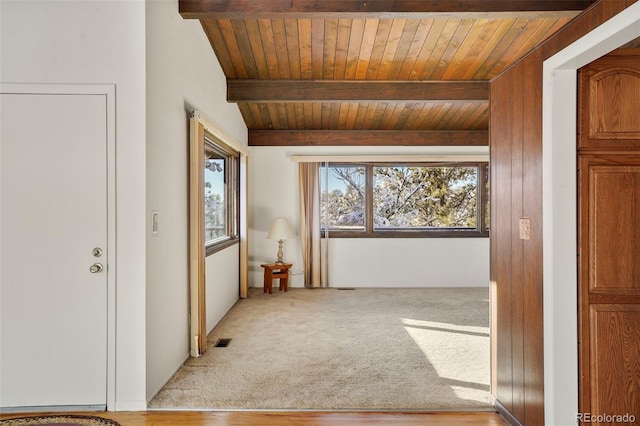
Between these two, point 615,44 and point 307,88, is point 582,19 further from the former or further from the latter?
point 307,88

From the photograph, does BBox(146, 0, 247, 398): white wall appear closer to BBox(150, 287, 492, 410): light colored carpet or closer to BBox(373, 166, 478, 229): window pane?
BBox(150, 287, 492, 410): light colored carpet

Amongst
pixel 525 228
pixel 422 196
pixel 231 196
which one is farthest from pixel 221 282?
pixel 422 196

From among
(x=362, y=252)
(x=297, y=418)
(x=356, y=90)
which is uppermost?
(x=356, y=90)

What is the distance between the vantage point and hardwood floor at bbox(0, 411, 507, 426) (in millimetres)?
2273

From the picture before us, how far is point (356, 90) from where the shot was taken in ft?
15.1

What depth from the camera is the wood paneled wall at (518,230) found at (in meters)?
2.02

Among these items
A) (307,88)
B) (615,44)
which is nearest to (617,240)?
(615,44)

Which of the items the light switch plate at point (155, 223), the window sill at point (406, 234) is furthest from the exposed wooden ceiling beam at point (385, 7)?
the window sill at point (406, 234)

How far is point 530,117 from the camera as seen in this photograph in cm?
209

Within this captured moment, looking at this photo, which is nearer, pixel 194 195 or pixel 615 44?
pixel 615 44

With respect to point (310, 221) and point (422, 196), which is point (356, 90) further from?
point (422, 196)
